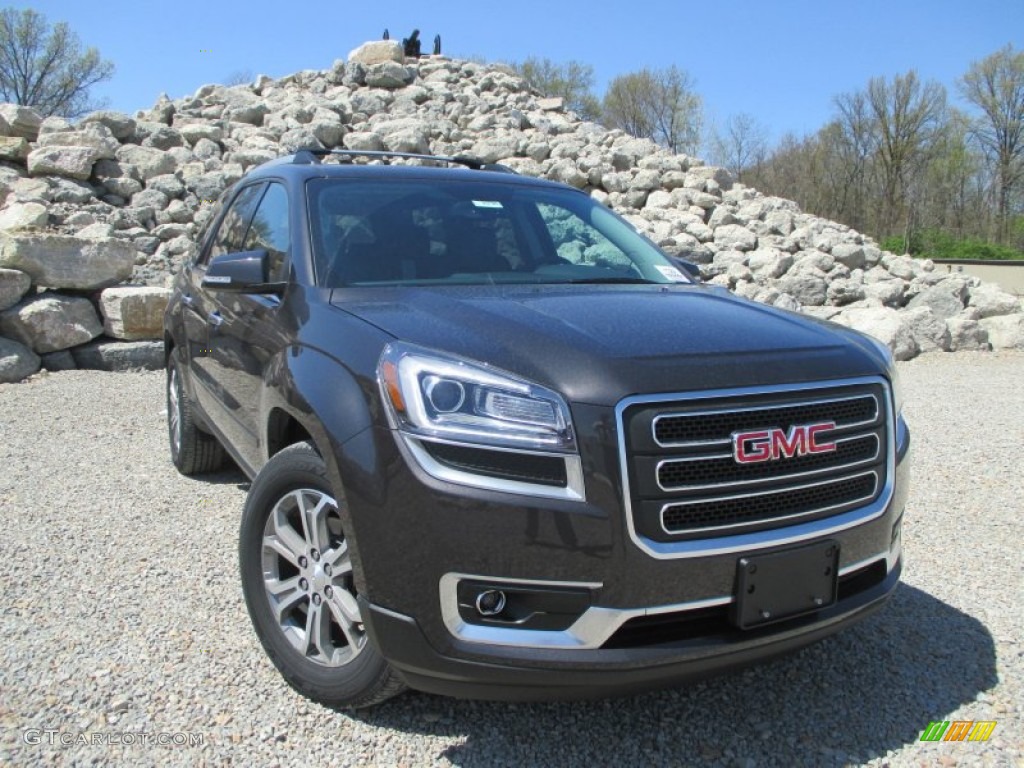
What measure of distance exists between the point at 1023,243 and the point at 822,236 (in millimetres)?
27462

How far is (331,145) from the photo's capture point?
1788 centimetres

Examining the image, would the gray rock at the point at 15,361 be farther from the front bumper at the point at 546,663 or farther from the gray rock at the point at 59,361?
the front bumper at the point at 546,663

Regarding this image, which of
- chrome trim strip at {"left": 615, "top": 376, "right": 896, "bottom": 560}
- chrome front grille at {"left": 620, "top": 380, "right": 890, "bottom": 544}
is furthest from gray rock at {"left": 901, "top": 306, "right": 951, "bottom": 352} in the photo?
chrome front grille at {"left": 620, "top": 380, "right": 890, "bottom": 544}

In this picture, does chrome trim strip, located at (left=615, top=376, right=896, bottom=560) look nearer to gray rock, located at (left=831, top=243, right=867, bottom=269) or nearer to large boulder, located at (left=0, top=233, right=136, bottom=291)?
large boulder, located at (left=0, top=233, right=136, bottom=291)

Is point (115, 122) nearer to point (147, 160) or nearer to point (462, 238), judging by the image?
point (147, 160)

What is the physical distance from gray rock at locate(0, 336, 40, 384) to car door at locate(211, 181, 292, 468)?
18.7 ft

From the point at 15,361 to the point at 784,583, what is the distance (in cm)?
843

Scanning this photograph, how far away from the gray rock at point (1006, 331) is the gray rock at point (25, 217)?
1328cm

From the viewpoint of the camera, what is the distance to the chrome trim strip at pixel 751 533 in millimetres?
2139

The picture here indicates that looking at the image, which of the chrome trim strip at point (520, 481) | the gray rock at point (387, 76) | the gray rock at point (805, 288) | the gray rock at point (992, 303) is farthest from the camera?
the gray rock at point (387, 76)

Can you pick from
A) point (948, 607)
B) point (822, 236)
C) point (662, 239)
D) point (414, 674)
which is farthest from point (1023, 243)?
point (414, 674)

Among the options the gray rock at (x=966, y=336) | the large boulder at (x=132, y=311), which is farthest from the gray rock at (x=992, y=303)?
the large boulder at (x=132, y=311)

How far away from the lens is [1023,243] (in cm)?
3719

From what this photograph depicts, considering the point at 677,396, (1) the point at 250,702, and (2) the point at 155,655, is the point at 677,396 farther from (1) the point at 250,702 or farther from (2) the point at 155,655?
(2) the point at 155,655
